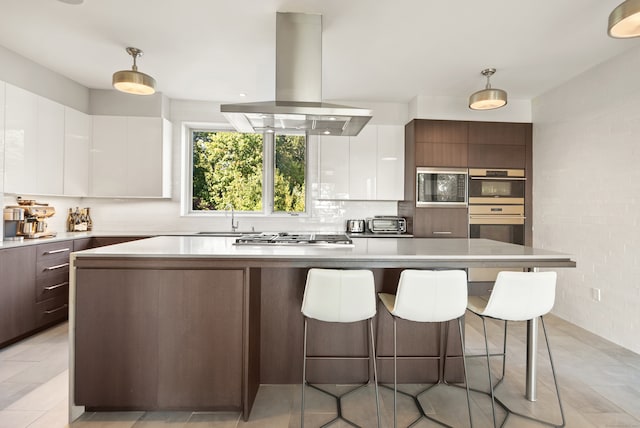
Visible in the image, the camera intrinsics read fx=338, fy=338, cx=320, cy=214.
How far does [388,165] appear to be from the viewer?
458 cm

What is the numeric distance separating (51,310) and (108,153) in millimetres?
1917

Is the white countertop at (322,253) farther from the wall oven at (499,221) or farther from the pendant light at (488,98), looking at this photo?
the wall oven at (499,221)

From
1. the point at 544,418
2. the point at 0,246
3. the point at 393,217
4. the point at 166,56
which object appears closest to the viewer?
the point at 544,418

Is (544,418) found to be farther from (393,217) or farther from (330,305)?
(393,217)

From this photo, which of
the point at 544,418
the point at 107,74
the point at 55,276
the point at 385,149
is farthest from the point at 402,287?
the point at 107,74

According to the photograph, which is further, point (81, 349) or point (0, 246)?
point (0, 246)

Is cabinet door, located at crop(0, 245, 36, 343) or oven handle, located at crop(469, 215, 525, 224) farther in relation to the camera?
oven handle, located at crop(469, 215, 525, 224)

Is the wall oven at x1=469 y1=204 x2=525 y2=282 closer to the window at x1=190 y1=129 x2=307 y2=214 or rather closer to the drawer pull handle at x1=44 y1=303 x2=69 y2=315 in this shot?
the window at x1=190 y1=129 x2=307 y2=214

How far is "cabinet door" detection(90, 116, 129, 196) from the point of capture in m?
4.18

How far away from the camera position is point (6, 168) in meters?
3.07

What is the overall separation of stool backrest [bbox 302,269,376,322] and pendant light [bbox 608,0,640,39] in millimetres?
2022

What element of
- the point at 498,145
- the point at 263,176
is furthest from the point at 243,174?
the point at 498,145

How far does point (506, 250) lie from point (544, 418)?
98 cm

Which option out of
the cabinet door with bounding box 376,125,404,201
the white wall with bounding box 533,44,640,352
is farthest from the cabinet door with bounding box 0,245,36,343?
the white wall with bounding box 533,44,640,352
